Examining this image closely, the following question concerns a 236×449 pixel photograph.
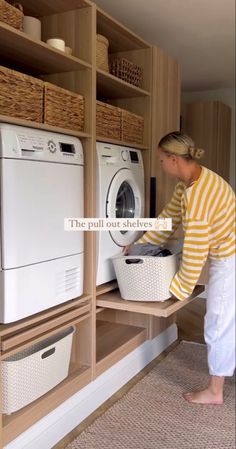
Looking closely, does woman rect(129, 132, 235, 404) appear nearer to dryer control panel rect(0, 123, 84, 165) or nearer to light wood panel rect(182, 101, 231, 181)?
dryer control panel rect(0, 123, 84, 165)

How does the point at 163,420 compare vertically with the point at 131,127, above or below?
below

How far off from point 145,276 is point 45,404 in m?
0.76

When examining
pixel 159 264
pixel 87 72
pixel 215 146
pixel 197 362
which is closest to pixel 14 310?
pixel 159 264

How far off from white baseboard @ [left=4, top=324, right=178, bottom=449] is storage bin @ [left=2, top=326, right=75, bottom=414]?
0.13 m

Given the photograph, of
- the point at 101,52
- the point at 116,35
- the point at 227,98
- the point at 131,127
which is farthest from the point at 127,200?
the point at 227,98

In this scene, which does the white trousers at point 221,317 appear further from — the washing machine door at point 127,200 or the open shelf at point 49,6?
the open shelf at point 49,6

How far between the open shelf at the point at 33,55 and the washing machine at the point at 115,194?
43 centimetres

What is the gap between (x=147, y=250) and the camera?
2422mm

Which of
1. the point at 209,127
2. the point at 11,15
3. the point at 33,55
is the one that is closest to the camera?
the point at 11,15

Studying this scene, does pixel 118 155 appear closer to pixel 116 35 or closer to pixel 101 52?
pixel 101 52

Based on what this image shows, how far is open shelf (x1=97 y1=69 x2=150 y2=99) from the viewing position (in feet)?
7.48

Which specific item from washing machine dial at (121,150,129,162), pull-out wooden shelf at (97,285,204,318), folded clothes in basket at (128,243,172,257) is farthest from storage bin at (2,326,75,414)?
washing machine dial at (121,150,129,162)

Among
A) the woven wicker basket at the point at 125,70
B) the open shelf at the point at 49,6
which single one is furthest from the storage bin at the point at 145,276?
the open shelf at the point at 49,6

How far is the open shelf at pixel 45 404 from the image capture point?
1.64m
